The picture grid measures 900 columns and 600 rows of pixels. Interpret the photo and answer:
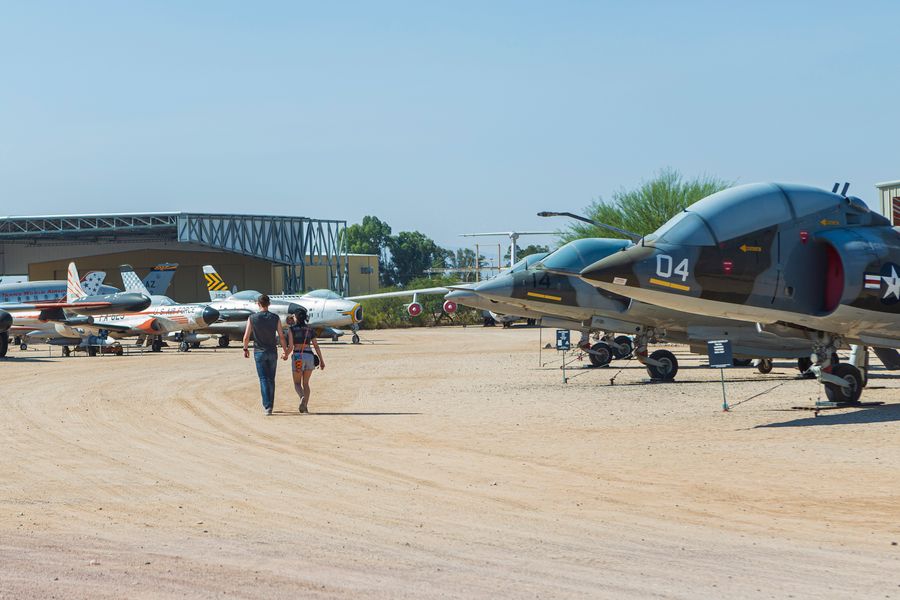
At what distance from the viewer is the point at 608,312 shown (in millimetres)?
25219

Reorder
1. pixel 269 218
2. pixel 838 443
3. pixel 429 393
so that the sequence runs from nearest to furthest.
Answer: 1. pixel 838 443
2. pixel 429 393
3. pixel 269 218

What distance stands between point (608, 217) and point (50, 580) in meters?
45.1

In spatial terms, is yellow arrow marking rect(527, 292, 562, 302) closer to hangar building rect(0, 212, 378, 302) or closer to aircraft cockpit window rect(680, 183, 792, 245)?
aircraft cockpit window rect(680, 183, 792, 245)

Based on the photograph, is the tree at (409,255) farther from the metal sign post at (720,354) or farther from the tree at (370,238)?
the metal sign post at (720,354)

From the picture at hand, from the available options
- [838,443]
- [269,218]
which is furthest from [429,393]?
[269,218]

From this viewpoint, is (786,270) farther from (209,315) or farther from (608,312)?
(209,315)

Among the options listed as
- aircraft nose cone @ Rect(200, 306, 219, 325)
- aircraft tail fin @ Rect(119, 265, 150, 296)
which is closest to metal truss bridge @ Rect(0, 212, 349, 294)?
aircraft tail fin @ Rect(119, 265, 150, 296)

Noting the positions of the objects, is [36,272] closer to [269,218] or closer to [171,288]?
[171,288]

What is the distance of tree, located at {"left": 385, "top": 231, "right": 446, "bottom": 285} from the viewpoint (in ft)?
520

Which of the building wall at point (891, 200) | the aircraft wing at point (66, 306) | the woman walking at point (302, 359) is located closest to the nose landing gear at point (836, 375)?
the woman walking at point (302, 359)

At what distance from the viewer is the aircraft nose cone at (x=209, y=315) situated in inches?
1863

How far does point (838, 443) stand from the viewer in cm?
1208

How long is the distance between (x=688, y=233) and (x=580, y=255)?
392 inches

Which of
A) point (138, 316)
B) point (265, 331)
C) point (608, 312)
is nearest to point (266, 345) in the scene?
point (265, 331)
